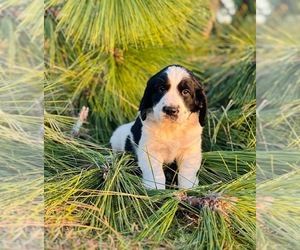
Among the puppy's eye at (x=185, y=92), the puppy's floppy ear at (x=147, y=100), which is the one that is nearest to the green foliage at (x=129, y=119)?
the puppy's floppy ear at (x=147, y=100)

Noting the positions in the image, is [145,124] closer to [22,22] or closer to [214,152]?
[214,152]

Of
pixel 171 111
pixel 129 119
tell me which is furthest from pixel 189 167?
pixel 129 119

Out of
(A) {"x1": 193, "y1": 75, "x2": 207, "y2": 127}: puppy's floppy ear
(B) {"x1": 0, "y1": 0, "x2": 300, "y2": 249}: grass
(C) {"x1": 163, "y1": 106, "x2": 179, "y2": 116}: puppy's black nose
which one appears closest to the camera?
(B) {"x1": 0, "y1": 0, "x2": 300, "y2": 249}: grass

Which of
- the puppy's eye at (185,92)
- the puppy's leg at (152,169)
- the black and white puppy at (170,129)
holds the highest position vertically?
the puppy's eye at (185,92)

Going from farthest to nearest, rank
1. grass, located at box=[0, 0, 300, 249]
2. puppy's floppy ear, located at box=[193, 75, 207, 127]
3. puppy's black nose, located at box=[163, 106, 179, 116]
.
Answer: puppy's floppy ear, located at box=[193, 75, 207, 127] < puppy's black nose, located at box=[163, 106, 179, 116] < grass, located at box=[0, 0, 300, 249]

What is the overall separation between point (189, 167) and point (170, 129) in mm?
130

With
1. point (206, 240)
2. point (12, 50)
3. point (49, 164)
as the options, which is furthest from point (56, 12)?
point (206, 240)

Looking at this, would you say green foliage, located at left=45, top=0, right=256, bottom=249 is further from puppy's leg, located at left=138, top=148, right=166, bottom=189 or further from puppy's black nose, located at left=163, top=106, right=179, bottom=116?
puppy's black nose, located at left=163, top=106, right=179, bottom=116

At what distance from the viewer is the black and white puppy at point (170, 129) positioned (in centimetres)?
192

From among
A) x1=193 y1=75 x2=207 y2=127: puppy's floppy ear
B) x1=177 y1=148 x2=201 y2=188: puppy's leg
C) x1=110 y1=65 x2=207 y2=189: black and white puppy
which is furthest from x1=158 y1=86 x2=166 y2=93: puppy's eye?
x1=177 y1=148 x2=201 y2=188: puppy's leg

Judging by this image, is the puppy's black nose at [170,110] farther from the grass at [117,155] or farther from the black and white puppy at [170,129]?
the grass at [117,155]

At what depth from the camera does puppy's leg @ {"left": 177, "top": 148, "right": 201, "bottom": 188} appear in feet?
6.61

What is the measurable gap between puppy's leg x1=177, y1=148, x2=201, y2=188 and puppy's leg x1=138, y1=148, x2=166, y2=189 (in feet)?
0.19

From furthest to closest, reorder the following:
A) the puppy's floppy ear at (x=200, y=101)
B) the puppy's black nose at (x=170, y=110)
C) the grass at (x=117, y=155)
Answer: the puppy's floppy ear at (x=200, y=101) < the puppy's black nose at (x=170, y=110) < the grass at (x=117, y=155)
